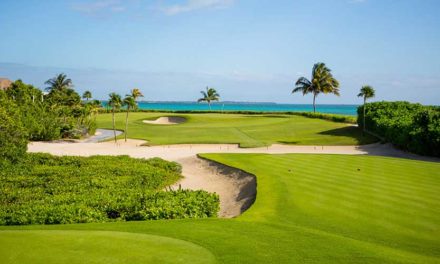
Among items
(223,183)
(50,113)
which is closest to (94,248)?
(223,183)

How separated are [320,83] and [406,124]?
53.8 m

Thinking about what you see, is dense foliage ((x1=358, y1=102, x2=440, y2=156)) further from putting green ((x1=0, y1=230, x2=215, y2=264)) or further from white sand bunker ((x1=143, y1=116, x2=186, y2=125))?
white sand bunker ((x1=143, y1=116, x2=186, y2=125))

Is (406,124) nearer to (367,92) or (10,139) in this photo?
(367,92)

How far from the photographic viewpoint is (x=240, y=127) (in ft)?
218

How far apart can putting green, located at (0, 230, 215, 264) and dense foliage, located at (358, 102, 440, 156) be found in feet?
110

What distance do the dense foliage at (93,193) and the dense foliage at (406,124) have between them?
23.9 meters

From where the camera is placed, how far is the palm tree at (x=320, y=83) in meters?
93.1

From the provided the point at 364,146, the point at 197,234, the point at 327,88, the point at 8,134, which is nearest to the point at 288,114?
the point at 327,88

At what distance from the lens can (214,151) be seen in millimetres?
42906

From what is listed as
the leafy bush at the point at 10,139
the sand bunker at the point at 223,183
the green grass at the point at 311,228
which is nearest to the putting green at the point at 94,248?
the green grass at the point at 311,228

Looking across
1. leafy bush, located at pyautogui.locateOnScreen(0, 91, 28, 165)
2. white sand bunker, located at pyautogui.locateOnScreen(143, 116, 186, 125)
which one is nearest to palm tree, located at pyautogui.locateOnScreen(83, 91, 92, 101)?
white sand bunker, located at pyautogui.locateOnScreen(143, 116, 186, 125)

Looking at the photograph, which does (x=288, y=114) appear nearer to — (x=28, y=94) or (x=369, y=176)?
(x=28, y=94)

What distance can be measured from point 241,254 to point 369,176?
569 inches

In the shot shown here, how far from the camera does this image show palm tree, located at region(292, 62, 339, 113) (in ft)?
306
